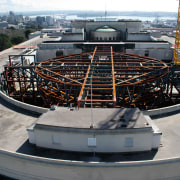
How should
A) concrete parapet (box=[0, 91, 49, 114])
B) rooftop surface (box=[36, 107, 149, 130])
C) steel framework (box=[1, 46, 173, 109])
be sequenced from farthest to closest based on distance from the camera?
steel framework (box=[1, 46, 173, 109])
concrete parapet (box=[0, 91, 49, 114])
rooftop surface (box=[36, 107, 149, 130])

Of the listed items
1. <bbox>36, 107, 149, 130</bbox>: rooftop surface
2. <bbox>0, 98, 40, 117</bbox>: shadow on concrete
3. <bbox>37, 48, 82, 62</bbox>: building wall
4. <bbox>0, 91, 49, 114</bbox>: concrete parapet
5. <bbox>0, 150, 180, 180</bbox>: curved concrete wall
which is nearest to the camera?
<bbox>0, 150, 180, 180</bbox>: curved concrete wall

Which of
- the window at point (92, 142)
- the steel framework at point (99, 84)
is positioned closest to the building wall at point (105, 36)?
the steel framework at point (99, 84)

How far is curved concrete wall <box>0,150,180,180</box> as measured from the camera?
15509mm

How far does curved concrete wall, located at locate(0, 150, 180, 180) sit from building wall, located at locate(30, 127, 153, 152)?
5.54 ft

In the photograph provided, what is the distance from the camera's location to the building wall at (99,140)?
1629 centimetres

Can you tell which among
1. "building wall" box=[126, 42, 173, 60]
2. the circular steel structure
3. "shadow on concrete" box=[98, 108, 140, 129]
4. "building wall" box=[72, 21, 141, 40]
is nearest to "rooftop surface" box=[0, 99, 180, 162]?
"shadow on concrete" box=[98, 108, 140, 129]

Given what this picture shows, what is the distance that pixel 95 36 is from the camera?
73.1 m

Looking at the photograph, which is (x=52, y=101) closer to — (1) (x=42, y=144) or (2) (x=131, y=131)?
(1) (x=42, y=144)

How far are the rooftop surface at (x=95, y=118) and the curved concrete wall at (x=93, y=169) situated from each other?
9.01 feet

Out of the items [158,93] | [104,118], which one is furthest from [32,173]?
[158,93]

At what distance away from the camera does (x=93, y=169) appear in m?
15.7

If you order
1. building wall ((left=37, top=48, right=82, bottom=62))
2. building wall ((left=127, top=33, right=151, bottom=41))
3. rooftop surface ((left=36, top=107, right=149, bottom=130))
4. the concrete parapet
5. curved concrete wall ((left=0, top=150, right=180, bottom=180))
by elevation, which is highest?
building wall ((left=127, top=33, right=151, bottom=41))

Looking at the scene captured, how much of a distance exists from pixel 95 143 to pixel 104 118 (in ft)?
7.46

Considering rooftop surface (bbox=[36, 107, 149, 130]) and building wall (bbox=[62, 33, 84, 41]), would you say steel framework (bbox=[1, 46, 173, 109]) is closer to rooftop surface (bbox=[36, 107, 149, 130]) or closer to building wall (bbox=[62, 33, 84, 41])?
rooftop surface (bbox=[36, 107, 149, 130])
